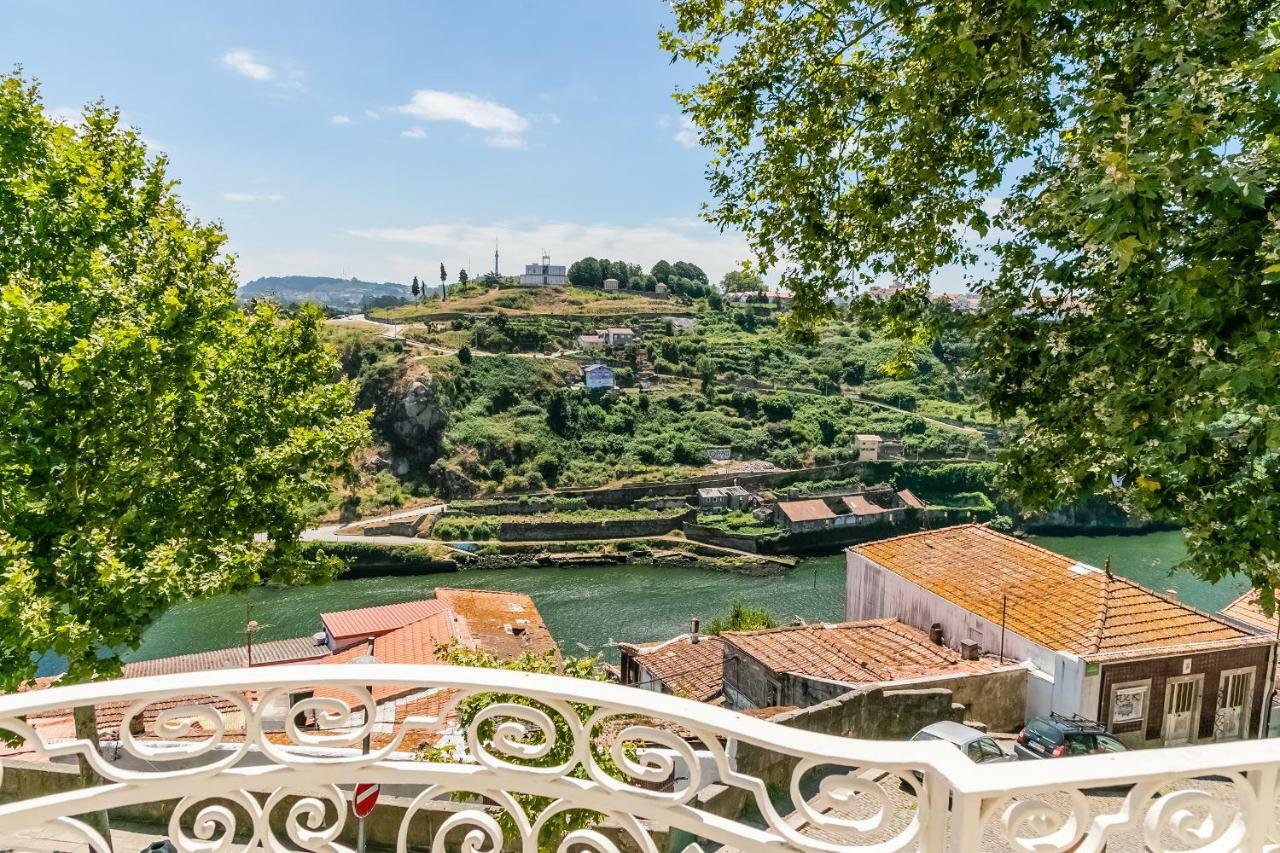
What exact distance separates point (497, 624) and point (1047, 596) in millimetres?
11778

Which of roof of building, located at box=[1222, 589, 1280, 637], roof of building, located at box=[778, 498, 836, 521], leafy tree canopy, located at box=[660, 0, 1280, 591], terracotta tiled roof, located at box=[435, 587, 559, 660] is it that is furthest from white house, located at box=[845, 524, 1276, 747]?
roof of building, located at box=[778, 498, 836, 521]

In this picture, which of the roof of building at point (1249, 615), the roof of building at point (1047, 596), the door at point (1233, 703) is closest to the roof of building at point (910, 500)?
the roof of building at point (1249, 615)

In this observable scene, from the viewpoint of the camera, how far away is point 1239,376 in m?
2.46

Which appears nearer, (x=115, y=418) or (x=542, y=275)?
(x=115, y=418)

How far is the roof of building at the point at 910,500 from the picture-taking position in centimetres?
5322

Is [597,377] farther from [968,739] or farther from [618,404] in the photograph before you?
[968,739]

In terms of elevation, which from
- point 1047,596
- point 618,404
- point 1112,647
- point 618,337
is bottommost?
point 618,404

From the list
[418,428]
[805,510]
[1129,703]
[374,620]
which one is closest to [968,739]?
[1129,703]

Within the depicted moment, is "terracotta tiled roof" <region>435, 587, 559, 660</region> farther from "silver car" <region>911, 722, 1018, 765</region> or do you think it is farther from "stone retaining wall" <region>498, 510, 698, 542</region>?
"stone retaining wall" <region>498, 510, 698, 542</region>

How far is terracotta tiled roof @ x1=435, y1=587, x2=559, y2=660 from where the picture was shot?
16.8 meters

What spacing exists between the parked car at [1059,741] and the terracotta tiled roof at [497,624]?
9.32 meters

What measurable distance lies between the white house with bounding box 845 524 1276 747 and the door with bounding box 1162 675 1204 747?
0.01 metres

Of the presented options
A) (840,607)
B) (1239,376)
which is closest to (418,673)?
(1239,376)

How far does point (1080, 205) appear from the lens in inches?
113
